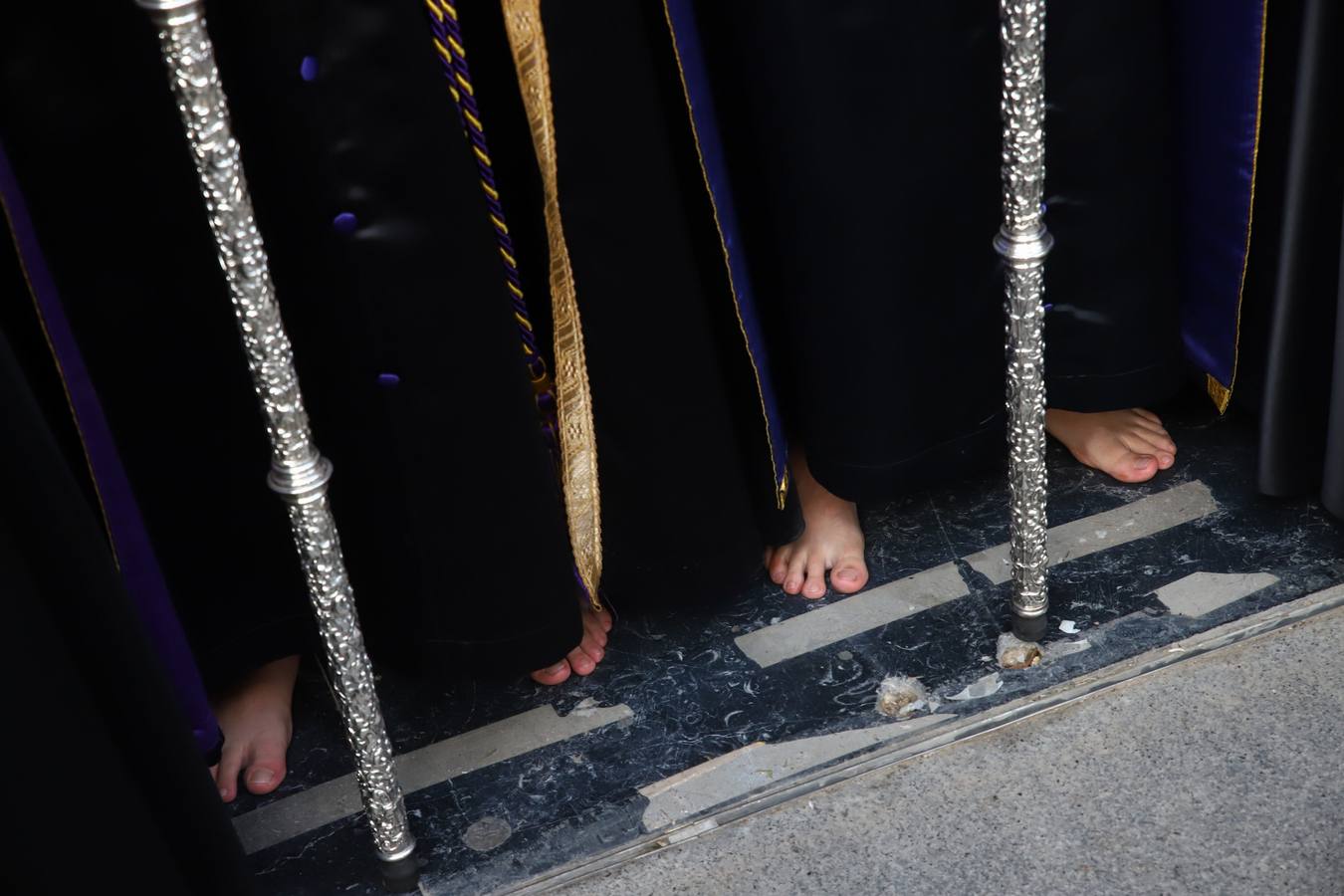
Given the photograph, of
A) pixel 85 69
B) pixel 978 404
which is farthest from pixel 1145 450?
pixel 85 69

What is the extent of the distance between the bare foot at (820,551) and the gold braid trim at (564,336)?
231mm

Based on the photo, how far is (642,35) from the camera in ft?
3.64

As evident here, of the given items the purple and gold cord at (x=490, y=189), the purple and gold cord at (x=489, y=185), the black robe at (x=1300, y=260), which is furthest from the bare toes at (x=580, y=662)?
the black robe at (x=1300, y=260)

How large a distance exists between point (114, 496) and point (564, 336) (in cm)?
40

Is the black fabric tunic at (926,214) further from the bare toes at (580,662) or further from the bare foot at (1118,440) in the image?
the bare toes at (580,662)

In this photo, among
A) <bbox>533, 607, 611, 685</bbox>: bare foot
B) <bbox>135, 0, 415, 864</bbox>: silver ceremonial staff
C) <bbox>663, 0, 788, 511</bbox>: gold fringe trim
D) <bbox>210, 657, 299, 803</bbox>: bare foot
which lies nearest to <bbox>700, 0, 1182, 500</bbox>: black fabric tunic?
<bbox>663, 0, 788, 511</bbox>: gold fringe trim

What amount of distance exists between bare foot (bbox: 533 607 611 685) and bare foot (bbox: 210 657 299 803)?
0.25m

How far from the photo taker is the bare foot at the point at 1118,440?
5.13 ft

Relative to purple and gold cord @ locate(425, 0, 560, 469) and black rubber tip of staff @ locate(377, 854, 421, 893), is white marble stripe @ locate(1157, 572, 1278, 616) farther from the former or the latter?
black rubber tip of staff @ locate(377, 854, 421, 893)

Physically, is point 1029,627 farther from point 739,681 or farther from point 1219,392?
point 1219,392

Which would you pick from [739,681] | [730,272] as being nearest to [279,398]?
[730,272]

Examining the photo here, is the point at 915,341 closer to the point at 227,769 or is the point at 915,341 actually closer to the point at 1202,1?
the point at 1202,1

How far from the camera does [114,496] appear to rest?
1.14 meters

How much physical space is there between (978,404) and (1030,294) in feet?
0.81
